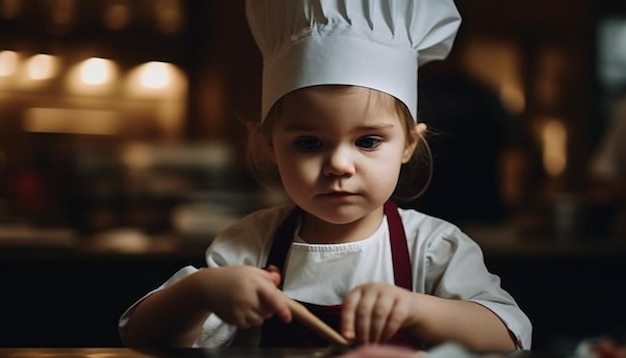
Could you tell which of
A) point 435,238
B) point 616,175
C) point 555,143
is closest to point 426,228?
point 435,238

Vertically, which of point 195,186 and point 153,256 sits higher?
point 153,256

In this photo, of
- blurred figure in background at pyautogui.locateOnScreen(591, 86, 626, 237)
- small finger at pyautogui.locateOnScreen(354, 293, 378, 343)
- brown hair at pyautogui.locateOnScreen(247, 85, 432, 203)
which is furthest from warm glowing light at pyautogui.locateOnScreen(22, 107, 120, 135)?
small finger at pyautogui.locateOnScreen(354, 293, 378, 343)

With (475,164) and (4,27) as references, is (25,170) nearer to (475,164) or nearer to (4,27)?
(4,27)

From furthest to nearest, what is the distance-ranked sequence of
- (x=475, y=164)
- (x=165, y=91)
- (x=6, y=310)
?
1. (x=165, y=91)
2. (x=475, y=164)
3. (x=6, y=310)

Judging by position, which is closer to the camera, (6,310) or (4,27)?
(6,310)

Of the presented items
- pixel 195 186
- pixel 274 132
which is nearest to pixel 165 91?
pixel 195 186

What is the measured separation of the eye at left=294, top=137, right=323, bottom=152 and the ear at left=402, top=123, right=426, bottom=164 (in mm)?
62

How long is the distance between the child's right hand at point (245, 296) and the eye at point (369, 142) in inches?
3.2

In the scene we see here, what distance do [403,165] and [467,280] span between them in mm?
80

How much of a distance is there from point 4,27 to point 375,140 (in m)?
1.31

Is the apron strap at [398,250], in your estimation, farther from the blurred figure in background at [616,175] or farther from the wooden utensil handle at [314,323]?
the blurred figure in background at [616,175]

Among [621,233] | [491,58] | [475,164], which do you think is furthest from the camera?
[491,58]

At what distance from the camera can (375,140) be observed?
465mm

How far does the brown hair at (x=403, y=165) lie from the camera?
0.51 meters
